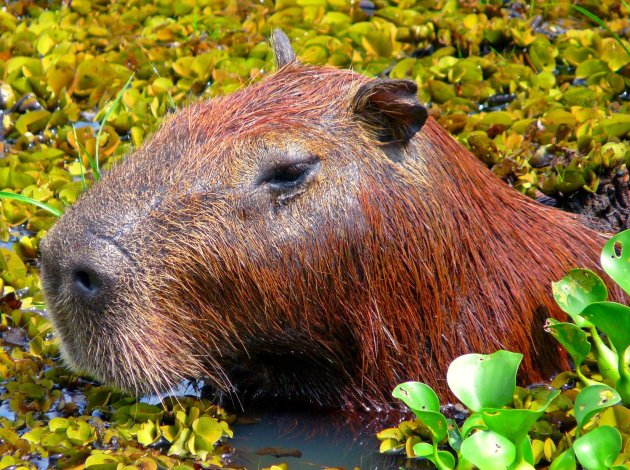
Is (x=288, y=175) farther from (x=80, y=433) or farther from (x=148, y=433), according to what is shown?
(x=80, y=433)

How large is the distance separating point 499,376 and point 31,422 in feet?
6.80

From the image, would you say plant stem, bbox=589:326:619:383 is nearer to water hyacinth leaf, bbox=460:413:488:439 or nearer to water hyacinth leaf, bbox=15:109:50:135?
water hyacinth leaf, bbox=460:413:488:439

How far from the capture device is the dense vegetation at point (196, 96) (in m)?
4.79

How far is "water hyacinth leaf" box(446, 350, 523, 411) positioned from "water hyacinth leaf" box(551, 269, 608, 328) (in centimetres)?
56

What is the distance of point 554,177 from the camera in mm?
6047

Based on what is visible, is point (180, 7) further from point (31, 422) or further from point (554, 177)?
point (31, 422)

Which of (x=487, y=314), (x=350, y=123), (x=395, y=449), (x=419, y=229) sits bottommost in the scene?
(x=395, y=449)

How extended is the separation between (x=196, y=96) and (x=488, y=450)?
4.14m

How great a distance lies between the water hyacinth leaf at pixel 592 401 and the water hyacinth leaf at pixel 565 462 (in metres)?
0.12

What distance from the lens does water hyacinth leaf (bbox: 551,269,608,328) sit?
4629 mm

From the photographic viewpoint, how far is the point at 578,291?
4688 millimetres

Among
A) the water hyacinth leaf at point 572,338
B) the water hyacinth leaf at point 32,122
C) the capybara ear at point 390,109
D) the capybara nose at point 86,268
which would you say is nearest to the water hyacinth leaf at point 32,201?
the capybara nose at point 86,268

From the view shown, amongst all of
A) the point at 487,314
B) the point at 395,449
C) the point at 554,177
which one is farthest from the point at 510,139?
the point at 395,449

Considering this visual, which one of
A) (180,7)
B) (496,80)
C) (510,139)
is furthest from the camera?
(180,7)
